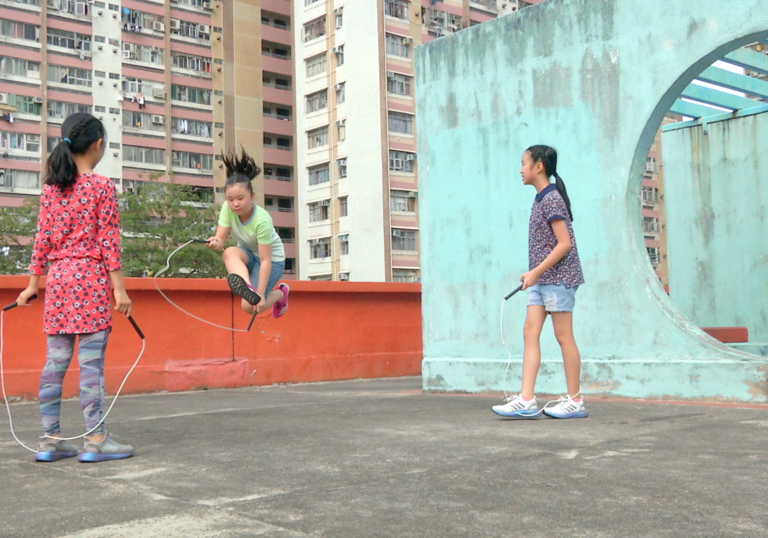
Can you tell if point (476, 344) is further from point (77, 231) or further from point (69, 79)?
point (69, 79)

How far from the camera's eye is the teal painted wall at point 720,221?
11.7 meters

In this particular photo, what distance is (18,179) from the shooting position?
49.8 meters

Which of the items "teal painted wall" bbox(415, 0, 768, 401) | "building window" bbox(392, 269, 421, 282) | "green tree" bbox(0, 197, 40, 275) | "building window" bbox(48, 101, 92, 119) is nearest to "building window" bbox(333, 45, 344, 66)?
"building window" bbox(392, 269, 421, 282)

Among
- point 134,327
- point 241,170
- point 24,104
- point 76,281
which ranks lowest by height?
point 134,327

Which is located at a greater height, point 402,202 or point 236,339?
point 402,202

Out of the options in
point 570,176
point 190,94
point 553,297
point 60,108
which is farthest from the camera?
point 190,94

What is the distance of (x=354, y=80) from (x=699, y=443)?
5045 centimetres

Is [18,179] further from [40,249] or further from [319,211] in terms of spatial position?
[40,249]

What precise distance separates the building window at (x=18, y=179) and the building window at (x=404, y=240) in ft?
70.9

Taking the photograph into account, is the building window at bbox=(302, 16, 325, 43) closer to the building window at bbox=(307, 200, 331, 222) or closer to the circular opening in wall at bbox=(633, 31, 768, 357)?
the building window at bbox=(307, 200, 331, 222)

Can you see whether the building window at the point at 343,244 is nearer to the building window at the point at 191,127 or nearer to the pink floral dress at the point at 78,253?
the building window at the point at 191,127

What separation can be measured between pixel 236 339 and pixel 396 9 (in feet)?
149

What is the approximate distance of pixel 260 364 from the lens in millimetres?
10492

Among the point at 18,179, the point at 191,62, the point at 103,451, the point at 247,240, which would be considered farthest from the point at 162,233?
the point at 103,451
